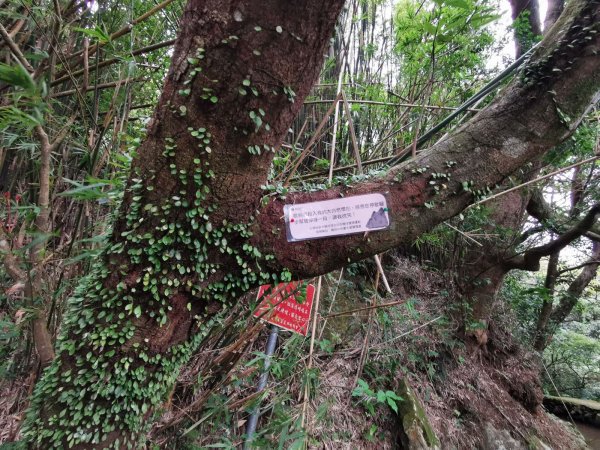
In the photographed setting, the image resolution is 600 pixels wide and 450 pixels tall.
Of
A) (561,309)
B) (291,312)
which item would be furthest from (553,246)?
(561,309)

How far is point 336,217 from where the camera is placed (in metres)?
1.05

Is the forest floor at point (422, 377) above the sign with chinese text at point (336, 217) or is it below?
below

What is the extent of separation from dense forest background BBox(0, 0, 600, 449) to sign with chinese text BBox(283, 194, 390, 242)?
0.09 m

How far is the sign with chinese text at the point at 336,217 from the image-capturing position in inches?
39.9

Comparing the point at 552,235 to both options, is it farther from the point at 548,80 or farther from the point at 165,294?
the point at 165,294

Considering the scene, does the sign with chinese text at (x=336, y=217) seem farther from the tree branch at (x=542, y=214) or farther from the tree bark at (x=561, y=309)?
the tree bark at (x=561, y=309)

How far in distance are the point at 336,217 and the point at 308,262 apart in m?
0.17

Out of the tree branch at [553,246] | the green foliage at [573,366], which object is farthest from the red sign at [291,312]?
the green foliage at [573,366]

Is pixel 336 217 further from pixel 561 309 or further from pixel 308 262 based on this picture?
pixel 561 309

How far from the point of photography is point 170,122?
0.85m

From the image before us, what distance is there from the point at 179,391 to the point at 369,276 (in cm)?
215

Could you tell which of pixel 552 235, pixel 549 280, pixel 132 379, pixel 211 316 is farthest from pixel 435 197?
pixel 549 280

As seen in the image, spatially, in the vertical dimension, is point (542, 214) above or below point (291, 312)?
below

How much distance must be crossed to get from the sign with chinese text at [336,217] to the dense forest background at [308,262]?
3.6 inches
